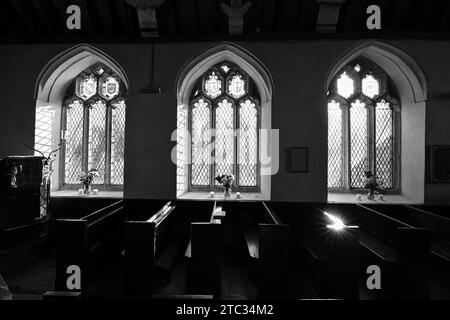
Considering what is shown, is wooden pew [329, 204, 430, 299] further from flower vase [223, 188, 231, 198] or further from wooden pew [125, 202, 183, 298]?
wooden pew [125, 202, 183, 298]

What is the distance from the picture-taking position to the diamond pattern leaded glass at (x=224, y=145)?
200 inches

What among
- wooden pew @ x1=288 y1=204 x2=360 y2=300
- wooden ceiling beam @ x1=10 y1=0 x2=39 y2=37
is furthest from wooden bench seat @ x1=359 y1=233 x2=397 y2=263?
wooden ceiling beam @ x1=10 y1=0 x2=39 y2=37

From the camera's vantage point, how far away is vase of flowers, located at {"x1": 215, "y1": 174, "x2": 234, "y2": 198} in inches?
183

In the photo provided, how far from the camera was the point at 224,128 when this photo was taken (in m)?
5.11

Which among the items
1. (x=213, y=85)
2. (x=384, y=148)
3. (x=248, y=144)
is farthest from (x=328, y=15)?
(x=384, y=148)

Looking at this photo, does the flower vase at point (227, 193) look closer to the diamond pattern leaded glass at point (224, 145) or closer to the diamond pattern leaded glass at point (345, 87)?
the diamond pattern leaded glass at point (224, 145)

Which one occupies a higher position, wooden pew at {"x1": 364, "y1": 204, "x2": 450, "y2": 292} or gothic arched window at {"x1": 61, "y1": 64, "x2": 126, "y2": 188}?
gothic arched window at {"x1": 61, "y1": 64, "x2": 126, "y2": 188}

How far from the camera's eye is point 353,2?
4164 millimetres

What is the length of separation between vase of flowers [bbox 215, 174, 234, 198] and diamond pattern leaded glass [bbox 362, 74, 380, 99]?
3.51 m

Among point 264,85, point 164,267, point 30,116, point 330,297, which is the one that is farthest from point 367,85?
point 30,116

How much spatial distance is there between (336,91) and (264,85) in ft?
5.52

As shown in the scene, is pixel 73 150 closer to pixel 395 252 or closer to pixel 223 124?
pixel 223 124

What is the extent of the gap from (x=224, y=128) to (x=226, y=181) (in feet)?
3.97
